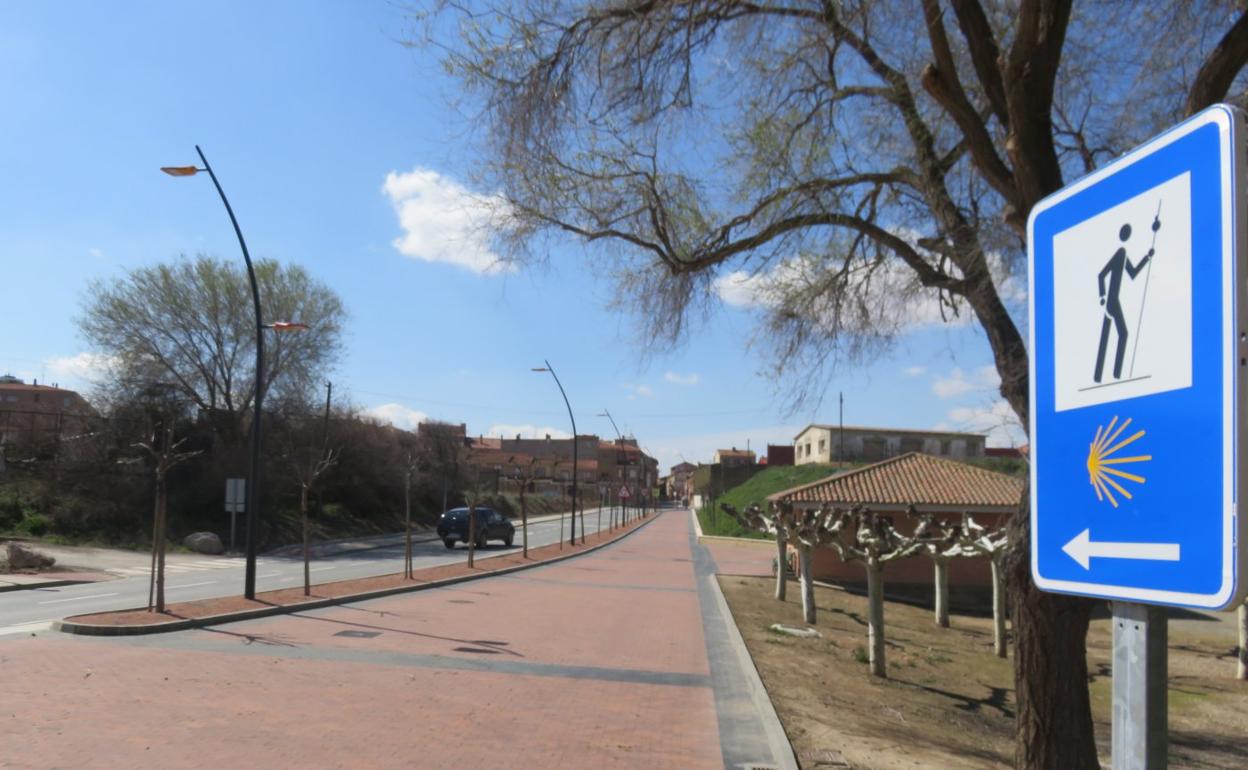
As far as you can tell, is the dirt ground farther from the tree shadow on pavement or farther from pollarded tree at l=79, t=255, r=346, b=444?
pollarded tree at l=79, t=255, r=346, b=444

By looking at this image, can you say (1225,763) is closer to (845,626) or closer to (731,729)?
(731,729)

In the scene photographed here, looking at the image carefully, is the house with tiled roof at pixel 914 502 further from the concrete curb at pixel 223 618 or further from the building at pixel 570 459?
the building at pixel 570 459

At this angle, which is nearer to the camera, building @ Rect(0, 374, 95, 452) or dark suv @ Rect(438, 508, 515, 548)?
building @ Rect(0, 374, 95, 452)

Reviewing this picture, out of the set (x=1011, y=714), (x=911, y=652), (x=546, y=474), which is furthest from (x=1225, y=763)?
(x=546, y=474)

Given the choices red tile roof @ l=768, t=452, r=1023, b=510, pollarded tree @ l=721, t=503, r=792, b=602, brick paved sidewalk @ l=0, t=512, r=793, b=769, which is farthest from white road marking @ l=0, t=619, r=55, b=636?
red tile roof @ l=768, t=452, r=1023, b=510

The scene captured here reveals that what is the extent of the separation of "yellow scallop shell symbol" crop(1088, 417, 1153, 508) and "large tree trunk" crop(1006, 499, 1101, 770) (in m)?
3.90

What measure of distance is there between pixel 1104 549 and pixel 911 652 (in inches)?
691

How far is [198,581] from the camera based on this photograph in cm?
2134

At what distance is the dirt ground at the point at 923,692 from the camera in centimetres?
906

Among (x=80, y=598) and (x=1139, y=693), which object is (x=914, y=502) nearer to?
(x=80, y=598)

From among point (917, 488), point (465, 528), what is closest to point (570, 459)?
point (465, 528)

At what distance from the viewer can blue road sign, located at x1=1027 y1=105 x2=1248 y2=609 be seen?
4.71 feet

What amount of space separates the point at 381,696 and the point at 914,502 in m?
23.6

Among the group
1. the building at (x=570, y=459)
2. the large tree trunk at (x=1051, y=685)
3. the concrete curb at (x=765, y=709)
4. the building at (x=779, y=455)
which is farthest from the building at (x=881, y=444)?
the large tree trunk at (x=1051, y=685)
